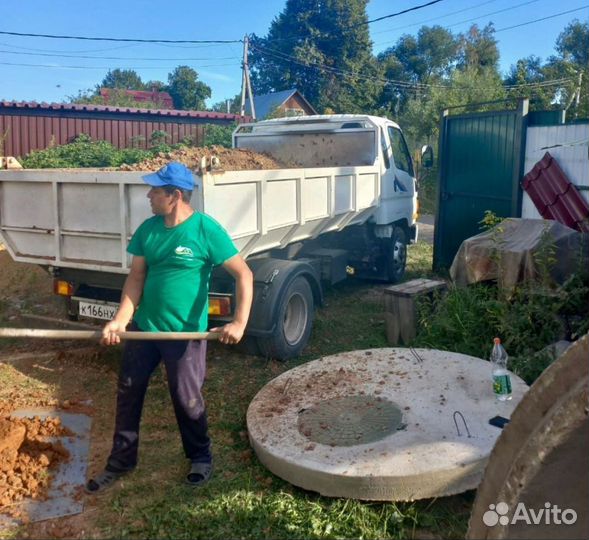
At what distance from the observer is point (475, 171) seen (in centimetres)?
905

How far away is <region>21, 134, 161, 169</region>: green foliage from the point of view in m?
15.7

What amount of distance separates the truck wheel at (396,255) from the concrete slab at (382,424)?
3825mm

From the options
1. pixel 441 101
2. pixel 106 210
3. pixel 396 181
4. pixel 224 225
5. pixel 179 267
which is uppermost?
pixel 441 101

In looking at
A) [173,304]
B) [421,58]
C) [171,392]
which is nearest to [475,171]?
[173,304]

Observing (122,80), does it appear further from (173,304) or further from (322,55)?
(173,304)

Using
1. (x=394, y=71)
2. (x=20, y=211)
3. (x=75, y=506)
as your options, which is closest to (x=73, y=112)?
(x=20, y=211)

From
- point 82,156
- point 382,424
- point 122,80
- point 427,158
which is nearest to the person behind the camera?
point 382,424

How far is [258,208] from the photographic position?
5477mm

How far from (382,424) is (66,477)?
6.54ft

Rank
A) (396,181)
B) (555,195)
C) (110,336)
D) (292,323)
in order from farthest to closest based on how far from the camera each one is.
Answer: (396,181)
(555,195)
(292,323)
(110,336)

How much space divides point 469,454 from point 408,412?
2.33 feet

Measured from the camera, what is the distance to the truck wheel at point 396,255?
29.8ft

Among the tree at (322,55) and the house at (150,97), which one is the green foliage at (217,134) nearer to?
the tree at (322,55)

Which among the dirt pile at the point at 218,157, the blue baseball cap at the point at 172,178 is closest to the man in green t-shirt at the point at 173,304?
the blue baseball cap at the point at 172,178
